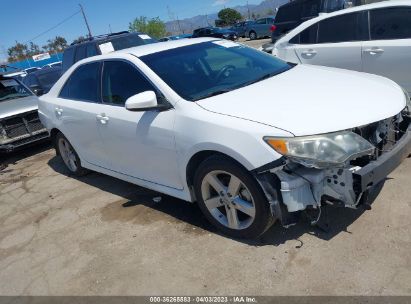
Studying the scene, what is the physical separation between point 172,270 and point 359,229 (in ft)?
5.18

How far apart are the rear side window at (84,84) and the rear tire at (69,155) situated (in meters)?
0.68

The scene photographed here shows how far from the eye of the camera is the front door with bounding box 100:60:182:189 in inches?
151

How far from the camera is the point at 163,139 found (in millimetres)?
3799

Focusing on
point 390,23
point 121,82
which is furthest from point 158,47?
point 390,23

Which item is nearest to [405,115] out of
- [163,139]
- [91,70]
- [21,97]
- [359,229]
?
[359,229]

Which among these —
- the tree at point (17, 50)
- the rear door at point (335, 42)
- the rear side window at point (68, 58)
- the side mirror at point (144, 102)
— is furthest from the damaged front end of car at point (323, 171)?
the tree at point (17, 50)

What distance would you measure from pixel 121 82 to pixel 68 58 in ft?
24.4

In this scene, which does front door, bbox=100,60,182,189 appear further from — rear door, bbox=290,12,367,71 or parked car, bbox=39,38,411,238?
rear door, bbox=290,12,367,71

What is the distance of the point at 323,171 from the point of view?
304 cm

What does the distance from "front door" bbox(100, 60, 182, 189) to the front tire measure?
14.1 inches

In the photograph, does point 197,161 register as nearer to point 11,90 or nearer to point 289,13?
point 11,90

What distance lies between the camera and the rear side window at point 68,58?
11.0 meters

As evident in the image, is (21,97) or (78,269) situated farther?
(21,97)

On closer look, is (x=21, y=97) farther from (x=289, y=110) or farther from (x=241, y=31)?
(x=241, y=31)
